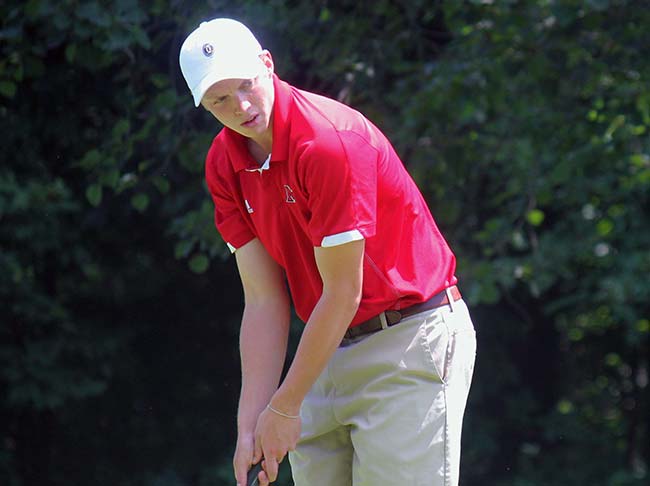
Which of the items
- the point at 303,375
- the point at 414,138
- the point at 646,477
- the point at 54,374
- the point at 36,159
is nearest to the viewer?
the point at 303,375

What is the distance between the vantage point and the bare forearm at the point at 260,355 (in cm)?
240

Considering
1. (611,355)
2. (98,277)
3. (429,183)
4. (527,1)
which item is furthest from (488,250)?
(611,355)

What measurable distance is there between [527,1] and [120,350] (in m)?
2.95

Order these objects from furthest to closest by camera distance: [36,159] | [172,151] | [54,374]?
[54,374] < [36,159] < [172,151]

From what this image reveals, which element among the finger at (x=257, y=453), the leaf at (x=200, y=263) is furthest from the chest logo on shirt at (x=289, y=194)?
the leaf at (x=200, y=263)

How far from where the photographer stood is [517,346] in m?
7.16

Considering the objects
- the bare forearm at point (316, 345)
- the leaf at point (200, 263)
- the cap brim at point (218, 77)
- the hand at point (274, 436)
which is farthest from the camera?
the leaf at point (200, 263)

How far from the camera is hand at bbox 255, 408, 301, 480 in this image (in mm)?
2238

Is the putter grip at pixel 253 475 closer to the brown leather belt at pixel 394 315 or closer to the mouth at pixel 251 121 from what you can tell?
the brown leather belt at pixel 394 315

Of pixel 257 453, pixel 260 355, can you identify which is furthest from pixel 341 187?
pixel 257 453

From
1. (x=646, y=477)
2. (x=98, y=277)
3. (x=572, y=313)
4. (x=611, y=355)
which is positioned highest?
(x=98, y=277)

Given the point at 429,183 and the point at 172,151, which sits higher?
the point at 172,151

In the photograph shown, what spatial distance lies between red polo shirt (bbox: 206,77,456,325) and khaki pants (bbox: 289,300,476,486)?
0.08 metres

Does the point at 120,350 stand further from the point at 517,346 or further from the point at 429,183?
the point at 517,346
